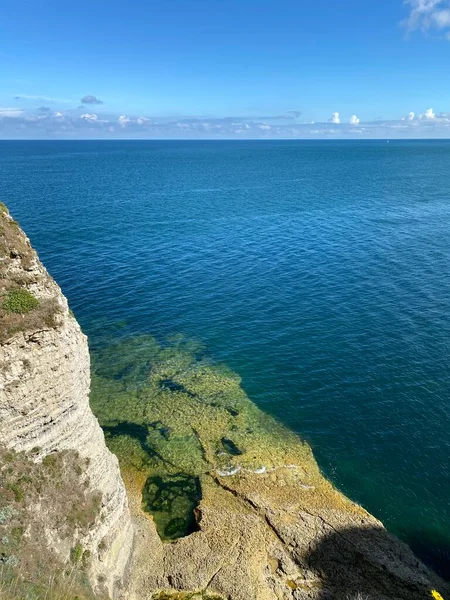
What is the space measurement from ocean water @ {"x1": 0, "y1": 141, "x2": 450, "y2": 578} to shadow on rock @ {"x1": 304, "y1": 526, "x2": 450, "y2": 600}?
7.47ft

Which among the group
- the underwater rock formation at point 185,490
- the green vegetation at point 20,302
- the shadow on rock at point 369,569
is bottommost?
the shadow on rock at point 369,569

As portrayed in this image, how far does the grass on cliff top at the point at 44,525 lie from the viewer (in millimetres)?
22031

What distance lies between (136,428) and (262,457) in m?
12.4

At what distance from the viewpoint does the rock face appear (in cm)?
2388

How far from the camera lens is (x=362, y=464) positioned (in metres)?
39.5

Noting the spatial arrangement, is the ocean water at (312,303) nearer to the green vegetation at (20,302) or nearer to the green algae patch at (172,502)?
the green algae patch at (172,502)

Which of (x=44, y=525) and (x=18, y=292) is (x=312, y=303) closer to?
(x=18, y=292)

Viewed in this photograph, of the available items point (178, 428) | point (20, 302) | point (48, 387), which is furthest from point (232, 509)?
point (20, 302)

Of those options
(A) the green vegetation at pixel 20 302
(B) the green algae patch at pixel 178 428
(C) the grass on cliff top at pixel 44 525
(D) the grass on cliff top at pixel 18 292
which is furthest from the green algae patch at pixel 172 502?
(A) the green vegetation at pixel 20 302

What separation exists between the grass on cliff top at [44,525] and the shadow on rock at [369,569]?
14.1m

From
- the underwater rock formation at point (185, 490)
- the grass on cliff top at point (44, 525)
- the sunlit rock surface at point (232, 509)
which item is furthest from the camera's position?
the sunlit rock surface at point (232, 509)

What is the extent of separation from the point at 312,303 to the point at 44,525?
49987 millimetres

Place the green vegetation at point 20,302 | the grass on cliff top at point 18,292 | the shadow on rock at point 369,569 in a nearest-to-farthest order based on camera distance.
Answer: the grass on cliff top at point 18,292, the green vegetation at point 20,302, the shadow on rock at point 369,569

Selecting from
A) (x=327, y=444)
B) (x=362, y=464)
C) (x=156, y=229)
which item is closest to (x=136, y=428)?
(x=327, y=444)
